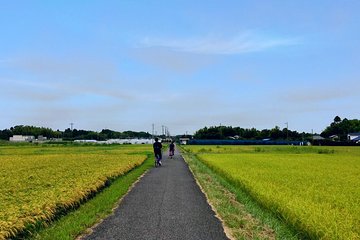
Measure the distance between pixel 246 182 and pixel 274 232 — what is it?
808 cm

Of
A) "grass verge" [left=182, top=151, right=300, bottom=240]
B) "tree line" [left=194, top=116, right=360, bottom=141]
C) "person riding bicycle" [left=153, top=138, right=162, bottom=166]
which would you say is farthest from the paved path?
"tree line" [left=194, top=116, right=360, bottom=141]

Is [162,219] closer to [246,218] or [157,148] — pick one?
Answer: [246,218]

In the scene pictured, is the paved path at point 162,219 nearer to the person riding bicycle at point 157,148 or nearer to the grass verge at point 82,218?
the grass verge at point 82,218

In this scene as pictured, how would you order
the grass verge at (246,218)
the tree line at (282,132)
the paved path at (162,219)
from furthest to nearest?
1. the tree line at (282,132)
2. the grass verge at (246,218)
3. the paved path at (162,219)

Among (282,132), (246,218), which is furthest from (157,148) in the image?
(282,132)

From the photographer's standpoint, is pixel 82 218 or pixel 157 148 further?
pixel 157 148

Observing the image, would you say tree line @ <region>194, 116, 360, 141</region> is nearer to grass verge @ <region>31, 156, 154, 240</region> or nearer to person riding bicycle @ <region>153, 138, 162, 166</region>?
person riding bicycle @ <region>153, 138, 162, 166</region>

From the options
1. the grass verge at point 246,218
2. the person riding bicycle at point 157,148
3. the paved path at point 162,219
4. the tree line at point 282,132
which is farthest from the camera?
the tree line at point 282,132

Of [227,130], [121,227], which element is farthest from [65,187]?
[227,130]

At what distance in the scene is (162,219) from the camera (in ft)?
34.3

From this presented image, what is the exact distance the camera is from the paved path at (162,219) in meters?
8.77

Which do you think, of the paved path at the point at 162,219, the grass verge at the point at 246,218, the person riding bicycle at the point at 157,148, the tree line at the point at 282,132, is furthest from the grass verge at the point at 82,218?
the tree line at the point at 282,132

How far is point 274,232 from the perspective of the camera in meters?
9.36

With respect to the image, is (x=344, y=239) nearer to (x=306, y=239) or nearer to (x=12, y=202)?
(x=306, y=239)
